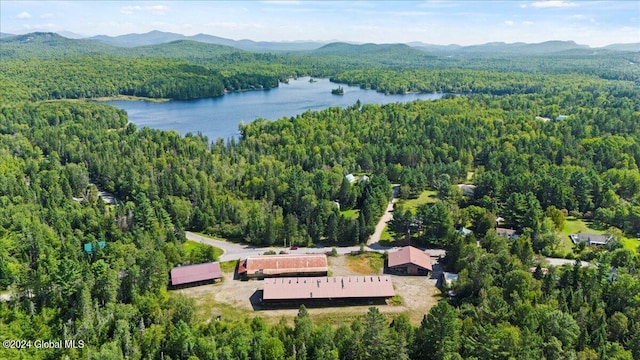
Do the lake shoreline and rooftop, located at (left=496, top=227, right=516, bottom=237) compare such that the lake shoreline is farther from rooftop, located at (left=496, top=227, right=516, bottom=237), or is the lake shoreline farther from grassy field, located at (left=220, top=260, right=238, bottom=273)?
rooftop, located at (left=496, top=227, right=516, bottom=237)

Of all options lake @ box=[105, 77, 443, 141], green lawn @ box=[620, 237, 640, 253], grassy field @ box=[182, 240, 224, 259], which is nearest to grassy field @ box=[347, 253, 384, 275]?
grassy field @ box=[182, 240, 224, 259]

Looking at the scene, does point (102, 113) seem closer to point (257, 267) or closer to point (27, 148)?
point (27, 148)

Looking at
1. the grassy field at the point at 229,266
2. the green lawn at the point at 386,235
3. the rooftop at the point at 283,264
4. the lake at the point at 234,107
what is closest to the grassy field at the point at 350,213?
the green lawn at the point at 386,235

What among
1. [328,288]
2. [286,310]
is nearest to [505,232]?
[328,288]

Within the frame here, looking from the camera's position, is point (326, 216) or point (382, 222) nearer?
point (326, 216)

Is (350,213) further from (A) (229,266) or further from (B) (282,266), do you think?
(A) (229,266)

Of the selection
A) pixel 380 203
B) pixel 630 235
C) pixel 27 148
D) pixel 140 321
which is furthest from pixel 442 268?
pixel 27 148

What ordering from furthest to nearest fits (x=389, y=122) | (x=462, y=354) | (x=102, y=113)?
(x=102, y=113)
(x=389, y=122)
(x=462, y=354)
